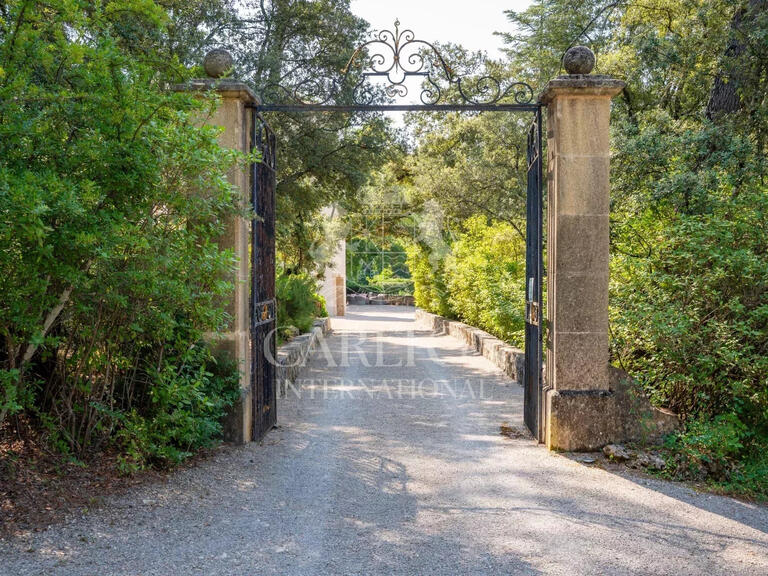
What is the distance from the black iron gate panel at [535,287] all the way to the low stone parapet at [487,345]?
3661 millimetres

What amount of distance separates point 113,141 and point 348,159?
7805mm

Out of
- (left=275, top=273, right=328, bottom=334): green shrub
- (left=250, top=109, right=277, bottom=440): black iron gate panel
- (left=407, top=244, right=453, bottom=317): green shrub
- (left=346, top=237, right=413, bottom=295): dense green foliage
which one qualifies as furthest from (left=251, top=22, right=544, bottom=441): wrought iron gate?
(left=346, top=237, right=413, bottom=295): dense green foliage

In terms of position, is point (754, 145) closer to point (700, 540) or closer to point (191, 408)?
point (700, 540)

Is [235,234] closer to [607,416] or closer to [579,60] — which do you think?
[579,60]

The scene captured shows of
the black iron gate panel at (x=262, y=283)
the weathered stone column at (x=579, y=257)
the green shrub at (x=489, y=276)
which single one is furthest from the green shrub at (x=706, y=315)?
the green shrub at (x=489, y=276)

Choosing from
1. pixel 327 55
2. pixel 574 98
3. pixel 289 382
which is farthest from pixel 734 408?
pixel 327 55

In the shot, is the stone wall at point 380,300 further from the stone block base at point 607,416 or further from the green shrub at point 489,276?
the stone block base at point 607,416

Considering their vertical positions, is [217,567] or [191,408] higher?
[191,408]

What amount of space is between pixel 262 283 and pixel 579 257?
10.1 ft

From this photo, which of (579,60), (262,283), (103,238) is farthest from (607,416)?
(103,238)

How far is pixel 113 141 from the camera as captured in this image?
4008 millimetres

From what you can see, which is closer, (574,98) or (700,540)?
(700,540)

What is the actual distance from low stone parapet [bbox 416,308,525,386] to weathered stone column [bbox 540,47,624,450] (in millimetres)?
4251

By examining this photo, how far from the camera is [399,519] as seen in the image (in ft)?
13.9
